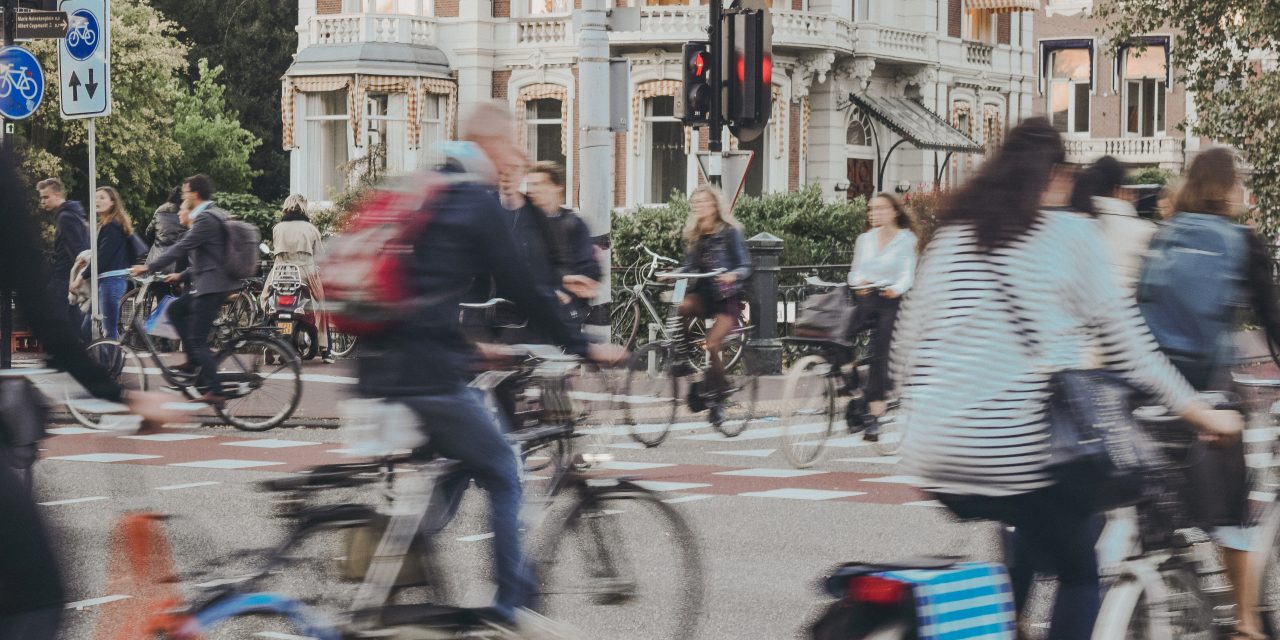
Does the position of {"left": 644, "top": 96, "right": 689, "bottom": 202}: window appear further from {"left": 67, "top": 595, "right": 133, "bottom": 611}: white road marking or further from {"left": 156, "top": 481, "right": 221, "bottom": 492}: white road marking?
{"left": 67, "top": 595, "right": 133, "bottom": 611}: white road marking

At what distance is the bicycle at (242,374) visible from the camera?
12789 millimetres

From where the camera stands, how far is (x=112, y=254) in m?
15.9

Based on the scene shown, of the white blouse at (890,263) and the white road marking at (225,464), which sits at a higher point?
the white blouse at (890,263)

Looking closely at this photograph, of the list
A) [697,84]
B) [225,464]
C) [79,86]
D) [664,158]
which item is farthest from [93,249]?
[664,158]

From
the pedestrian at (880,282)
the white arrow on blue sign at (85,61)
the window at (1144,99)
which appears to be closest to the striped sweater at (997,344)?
the pedestrian at (880,282)

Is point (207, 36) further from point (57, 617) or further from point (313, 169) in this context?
point (57, 617)

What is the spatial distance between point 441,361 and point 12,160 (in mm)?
1422

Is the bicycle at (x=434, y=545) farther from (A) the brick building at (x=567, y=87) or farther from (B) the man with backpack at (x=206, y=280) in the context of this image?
(A) the brick building at (x=567, y=87)

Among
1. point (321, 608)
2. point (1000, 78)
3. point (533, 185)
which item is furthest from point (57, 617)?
point (1000, 78)

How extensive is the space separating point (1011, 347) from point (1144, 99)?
162ft

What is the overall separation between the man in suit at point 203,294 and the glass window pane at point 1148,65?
1608 inches

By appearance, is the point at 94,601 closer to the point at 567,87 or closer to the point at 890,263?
the point at 890,263

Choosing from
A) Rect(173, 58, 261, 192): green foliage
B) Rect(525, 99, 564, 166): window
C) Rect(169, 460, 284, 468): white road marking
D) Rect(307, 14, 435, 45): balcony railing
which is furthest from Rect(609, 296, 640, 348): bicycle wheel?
Rect(173, 58, 261, 192): green foliage

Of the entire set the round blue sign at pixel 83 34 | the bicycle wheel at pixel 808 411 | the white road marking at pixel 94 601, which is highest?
the round blue sign at pixel 83 34
